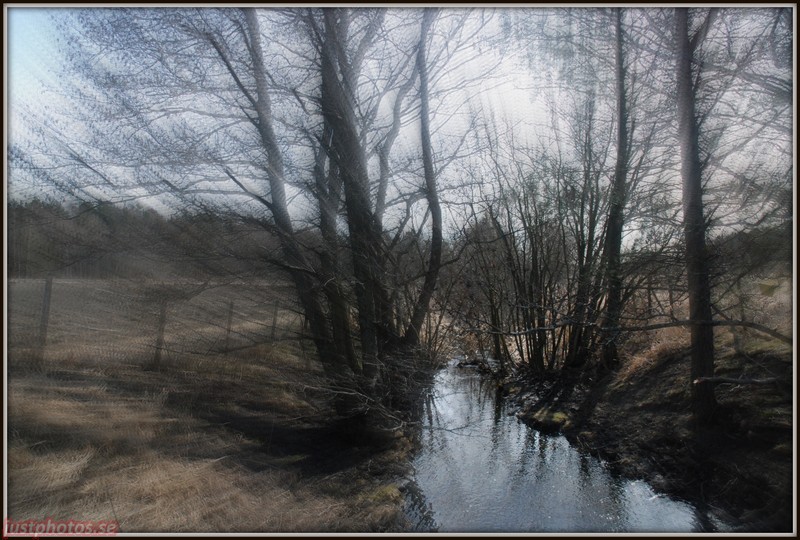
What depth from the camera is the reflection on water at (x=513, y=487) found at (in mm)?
3287

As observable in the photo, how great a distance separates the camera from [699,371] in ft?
13.5

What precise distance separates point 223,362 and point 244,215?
1170mm

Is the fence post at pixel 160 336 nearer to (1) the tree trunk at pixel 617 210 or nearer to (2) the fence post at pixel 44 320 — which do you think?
(2) the fence post at pixel 44 320

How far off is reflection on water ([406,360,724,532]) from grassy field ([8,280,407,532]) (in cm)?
35

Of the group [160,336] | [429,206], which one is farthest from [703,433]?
[160,336]

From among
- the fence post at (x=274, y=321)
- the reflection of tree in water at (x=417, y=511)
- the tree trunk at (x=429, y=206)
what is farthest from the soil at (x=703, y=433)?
the fence post at (x=274, y=321)

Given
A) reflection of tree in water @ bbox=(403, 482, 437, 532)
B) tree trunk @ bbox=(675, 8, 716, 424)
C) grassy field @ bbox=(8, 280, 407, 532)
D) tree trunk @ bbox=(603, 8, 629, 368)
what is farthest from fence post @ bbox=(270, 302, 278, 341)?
tree trunk @ bbox=(675, 8, 716, 424)

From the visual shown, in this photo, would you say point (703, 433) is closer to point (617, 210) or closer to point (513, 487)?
point (513, 487)

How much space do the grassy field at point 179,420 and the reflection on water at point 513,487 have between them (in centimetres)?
35

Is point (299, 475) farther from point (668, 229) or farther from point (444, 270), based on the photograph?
point (668, 229)

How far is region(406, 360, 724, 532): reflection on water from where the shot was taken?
3.29 metres

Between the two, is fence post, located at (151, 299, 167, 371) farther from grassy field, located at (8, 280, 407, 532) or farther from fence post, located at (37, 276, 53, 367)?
fence post, located at (37, 276, 53, 367)

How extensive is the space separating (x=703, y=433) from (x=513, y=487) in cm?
159

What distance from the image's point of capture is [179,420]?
350 centimetres
